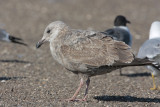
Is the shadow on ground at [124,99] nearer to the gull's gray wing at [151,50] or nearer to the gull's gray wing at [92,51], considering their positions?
the gull's gray wing at [92,51]

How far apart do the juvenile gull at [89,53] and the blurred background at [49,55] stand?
2.02 ft

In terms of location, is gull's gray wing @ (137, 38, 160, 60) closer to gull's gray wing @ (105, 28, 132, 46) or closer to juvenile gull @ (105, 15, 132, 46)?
juvenile gull @ (105, 15, 132, 46)

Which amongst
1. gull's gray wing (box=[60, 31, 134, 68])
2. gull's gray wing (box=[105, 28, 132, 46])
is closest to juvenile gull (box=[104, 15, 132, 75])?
gull's gray wing (box=[105, 28, 132, 46])

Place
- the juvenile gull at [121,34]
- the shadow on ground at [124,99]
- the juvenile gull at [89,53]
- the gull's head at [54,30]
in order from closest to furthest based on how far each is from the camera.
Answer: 1. the juvenile gull at [89,53]
2. the gull's head at [54,30]
3. the shadow on ground at [124,99]
4. the juvenile gull at [121,34]

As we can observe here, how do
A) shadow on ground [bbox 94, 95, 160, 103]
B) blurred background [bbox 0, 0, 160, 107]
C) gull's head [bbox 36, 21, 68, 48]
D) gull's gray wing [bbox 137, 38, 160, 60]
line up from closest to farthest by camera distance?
1. gull's head [bbox 36, 21, 68, 48]
2. shadow on ground [bbox 94, 95, 160, 103]
3. blurred background [bbox 0, 0, 160, 107]
4. gull's gray wing [bbox 137, 38, 160, 60]

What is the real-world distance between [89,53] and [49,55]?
5.60 m

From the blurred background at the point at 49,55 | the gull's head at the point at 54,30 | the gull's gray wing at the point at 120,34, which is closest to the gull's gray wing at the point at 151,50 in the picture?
the blurred background at the point at 49,55

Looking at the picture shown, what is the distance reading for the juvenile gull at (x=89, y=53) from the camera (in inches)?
232

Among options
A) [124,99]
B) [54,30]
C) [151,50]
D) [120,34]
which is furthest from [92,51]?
[120,34]

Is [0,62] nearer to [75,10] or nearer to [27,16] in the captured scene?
[27,16]

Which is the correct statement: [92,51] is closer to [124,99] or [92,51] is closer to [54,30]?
[54,30]

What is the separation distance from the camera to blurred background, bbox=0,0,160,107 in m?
6.72

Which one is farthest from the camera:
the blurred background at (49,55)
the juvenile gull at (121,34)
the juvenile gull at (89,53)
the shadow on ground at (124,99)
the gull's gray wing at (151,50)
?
the juvenile gull at (121,34)

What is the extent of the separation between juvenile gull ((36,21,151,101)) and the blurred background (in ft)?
2.02
